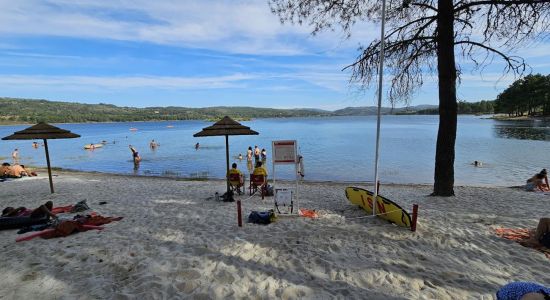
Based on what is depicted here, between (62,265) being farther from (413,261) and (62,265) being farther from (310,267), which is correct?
(413,261)

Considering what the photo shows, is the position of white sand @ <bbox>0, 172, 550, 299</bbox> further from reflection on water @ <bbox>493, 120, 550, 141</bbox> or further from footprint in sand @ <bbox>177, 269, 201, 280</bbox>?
reflection on water @ <bbox>493, 120, 550, 141</bbox>

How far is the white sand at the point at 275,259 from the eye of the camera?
4176 millimetres

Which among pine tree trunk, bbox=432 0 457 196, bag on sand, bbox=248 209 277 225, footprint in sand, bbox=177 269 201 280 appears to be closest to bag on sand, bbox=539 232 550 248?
pine tree trunk, bbox=432 0 457 196

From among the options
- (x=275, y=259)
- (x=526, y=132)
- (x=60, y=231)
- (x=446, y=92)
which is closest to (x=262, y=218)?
(x=275, y=259)

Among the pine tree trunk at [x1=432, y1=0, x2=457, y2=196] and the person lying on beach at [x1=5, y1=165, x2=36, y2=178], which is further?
the person lying on beach at [x1=5, y1=165, x2=36, y2=178]

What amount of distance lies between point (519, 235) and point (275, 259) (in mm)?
4756

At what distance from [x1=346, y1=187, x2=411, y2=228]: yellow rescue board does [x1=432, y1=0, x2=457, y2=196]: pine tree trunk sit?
3.13 metres

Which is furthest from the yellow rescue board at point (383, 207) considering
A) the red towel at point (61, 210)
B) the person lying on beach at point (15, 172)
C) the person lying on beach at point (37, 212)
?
the person lying on beach at point (15, 172)

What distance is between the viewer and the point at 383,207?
7.16 m

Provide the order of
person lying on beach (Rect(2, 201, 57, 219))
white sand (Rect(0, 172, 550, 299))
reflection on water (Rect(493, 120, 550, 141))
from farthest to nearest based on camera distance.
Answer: reflection on water (Rect(493, 120, 550, 141)) → person lying on beach (Rect(2, 201, 57, 219)) → white sand (Rect(0, 172, 550, 299))

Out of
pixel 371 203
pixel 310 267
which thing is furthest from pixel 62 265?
pixel 371 203

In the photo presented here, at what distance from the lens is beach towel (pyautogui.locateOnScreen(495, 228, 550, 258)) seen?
5.46 meters

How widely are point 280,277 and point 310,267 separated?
54cm

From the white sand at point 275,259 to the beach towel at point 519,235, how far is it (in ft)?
0.57
